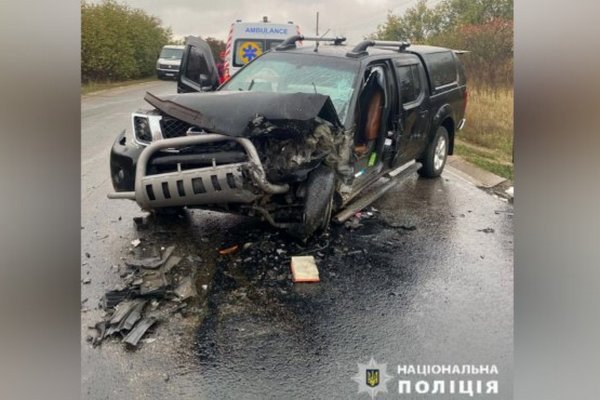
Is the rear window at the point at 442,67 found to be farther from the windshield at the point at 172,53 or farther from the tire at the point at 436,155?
the windshield at the point at 172,53

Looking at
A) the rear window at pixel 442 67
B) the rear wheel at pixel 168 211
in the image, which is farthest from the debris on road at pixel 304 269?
the rear window at pixel 442 67

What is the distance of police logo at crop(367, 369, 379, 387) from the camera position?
279cm

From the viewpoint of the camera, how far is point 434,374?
2832 millimetres

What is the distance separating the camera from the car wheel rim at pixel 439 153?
3.71 m

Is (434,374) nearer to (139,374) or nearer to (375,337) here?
(375,337)

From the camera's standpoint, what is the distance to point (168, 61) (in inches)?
121

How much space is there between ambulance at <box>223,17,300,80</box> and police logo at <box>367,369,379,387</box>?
187cm

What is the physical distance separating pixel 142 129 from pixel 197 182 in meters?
0.50

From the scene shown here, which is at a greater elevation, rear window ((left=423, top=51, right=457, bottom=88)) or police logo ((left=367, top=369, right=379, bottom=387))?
rear window ((left=423, top=51, right=457, bottom=88))

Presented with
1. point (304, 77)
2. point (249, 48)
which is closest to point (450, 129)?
point (304, 77)

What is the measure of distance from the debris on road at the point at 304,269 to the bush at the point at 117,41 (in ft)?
4.23

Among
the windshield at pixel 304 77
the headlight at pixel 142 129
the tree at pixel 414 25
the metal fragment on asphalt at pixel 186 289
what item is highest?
the tree at pixel 414 25

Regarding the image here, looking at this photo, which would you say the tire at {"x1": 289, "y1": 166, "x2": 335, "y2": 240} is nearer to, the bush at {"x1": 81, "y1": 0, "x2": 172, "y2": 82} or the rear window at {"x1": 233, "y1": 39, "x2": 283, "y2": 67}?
the rear window at {"x1": 233, "y1": 39, "x2": 283, "y2": 67}

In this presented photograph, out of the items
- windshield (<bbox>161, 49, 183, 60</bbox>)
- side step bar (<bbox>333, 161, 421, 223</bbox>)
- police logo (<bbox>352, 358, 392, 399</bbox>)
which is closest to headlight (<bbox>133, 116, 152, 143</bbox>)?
windshield (<bbox>161, 49, 183, 60</bbox>)
